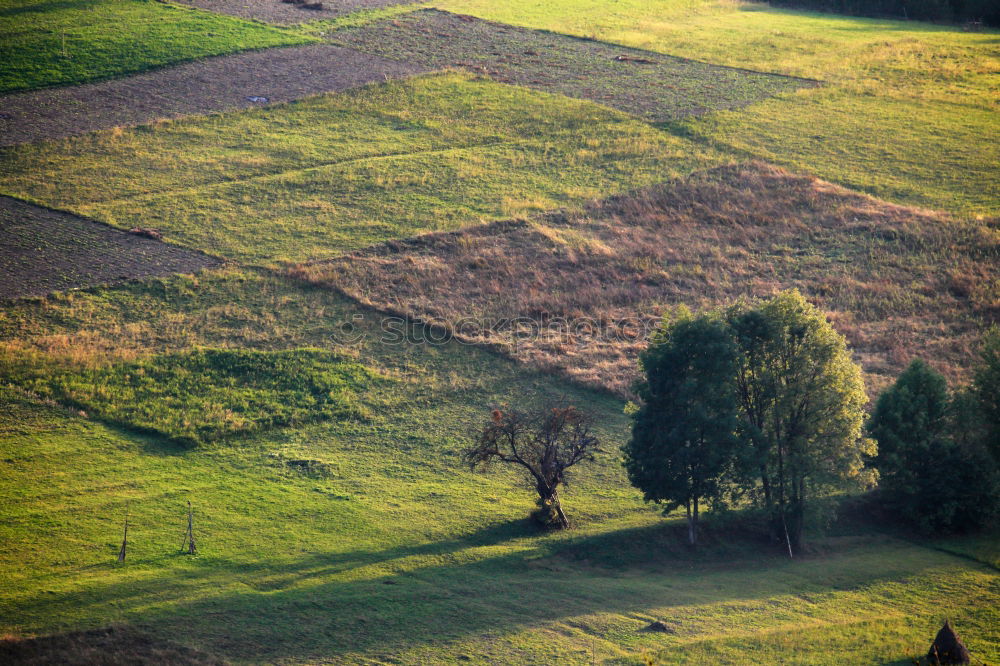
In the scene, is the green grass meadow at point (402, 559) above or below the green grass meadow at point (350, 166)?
below

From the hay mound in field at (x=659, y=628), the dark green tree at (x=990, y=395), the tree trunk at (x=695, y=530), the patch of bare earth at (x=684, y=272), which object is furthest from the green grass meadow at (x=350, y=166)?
the hay mound in field at (x=659, y=628)

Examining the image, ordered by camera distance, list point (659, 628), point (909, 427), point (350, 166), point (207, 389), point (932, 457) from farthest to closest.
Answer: point (350, 166) → point (207, 389) → point (909, 427) → point (932, 457) → point (659, 628)

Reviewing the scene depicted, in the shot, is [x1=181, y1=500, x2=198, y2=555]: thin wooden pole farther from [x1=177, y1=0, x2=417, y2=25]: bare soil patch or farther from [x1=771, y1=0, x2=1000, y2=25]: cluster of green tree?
[x1=771, y1=0, x2=1000, y2=25]: cluster of green tree

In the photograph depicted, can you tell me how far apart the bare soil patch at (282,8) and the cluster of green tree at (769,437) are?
70857mm

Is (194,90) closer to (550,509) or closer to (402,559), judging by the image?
(550,509)

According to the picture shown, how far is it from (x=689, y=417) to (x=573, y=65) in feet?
212

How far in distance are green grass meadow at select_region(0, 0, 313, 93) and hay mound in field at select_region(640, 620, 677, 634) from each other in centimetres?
6995

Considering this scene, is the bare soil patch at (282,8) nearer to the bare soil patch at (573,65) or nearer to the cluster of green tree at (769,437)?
the bare soil patch at (573,65)

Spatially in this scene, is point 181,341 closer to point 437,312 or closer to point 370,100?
point 437,312

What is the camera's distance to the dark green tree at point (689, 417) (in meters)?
40.9

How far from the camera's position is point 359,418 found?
49.2 m

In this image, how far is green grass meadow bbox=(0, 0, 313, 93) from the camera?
84.6 m

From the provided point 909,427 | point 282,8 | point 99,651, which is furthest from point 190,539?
point 282,8

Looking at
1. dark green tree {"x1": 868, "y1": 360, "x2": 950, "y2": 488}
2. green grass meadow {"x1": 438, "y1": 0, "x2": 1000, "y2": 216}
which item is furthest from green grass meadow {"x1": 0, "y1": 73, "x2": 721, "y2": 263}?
dark green tree {"x1": 868, "y1": 360, "x2": 950, "y2": 488}
